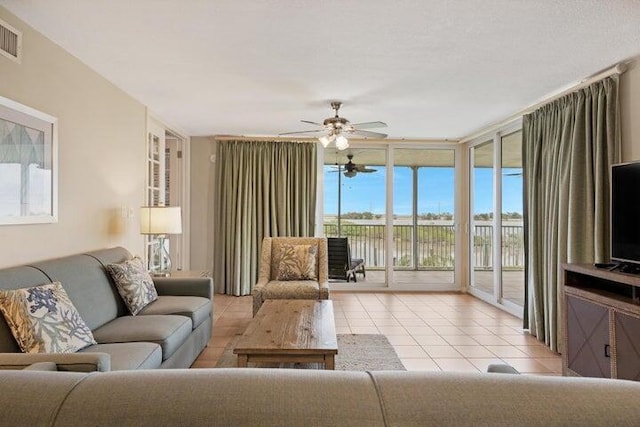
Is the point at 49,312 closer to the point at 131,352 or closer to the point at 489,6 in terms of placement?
the point at 131,352

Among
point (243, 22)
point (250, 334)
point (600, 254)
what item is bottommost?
point (250, 334)

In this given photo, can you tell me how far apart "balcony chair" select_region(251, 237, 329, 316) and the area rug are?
53 centimetres

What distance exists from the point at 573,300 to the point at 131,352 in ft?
9.95

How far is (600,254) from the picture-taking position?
9.51 feet

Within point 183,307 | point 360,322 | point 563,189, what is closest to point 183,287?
point 183,307

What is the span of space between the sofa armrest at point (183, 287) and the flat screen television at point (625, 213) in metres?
3.30

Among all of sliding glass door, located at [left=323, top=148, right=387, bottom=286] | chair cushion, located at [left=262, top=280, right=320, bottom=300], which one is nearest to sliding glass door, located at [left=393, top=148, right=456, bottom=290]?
sliding glass door, located at [left=323, top=148, right=387, bottom=286]

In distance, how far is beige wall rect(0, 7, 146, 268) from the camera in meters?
2.36

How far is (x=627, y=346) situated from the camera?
2264mm

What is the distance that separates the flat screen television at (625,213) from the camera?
2.48 m

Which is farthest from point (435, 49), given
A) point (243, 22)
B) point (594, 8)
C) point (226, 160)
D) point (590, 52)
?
point (226, 160)

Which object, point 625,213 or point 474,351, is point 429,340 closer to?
point 474,351

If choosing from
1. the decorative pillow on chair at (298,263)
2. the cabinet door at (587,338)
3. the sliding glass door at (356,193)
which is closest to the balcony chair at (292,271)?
the decorative pillow on chair at (298,263)

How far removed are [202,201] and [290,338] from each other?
3912mm
